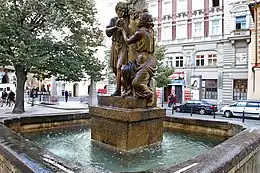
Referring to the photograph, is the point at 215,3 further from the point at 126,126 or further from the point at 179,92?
the point at 126,126

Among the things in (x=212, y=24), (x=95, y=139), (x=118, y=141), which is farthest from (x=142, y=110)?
(x=212, y=24)

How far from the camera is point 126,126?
17.3ft

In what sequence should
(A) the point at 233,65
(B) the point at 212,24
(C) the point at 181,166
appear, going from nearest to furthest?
1. (C) the point at 181,166
2. (A) the point at 233,65
3. (B) the point at 212,24

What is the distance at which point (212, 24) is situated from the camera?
111 ft

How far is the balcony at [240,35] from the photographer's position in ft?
100.0

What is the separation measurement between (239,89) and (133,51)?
92.3 feet

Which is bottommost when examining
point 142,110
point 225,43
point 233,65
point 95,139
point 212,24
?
point 95,139

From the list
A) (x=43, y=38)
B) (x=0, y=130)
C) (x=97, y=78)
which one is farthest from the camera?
(x=97, y=78)

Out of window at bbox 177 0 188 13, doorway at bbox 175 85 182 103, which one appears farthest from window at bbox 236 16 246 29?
doorway at bbox 175 85 182 103

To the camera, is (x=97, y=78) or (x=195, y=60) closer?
(x=97, y=78)

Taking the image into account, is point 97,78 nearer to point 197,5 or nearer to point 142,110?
point 142,110

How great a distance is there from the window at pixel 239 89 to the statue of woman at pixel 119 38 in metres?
27.5

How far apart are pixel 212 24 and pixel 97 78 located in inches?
787

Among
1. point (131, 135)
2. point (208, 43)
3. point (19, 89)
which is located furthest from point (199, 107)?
point (131, 135)
